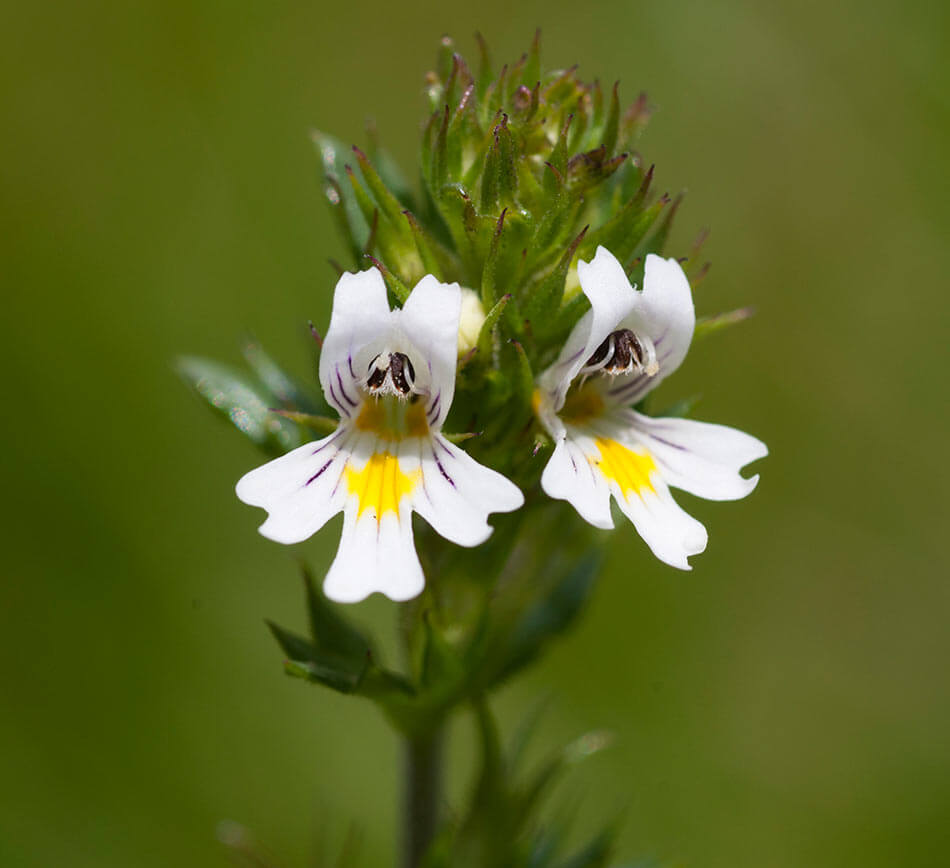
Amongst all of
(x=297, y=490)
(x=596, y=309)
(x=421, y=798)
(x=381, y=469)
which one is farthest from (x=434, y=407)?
(x=421, y=798)

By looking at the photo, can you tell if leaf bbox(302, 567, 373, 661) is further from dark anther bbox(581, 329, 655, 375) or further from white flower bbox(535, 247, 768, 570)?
dark anther bbox(581, 329, 655, 375)

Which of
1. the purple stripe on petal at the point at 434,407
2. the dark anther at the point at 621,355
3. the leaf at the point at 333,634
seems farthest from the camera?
the leaf at the point at 333,634

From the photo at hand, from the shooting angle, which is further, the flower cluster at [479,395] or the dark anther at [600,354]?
the dark anther at [600,354]

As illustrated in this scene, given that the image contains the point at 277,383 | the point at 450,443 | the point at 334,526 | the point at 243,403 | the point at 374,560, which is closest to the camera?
the point at 374,560

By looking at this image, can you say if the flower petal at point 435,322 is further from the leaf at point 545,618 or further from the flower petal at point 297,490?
the leaf at point 545,618

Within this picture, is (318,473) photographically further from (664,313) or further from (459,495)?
(664,313)

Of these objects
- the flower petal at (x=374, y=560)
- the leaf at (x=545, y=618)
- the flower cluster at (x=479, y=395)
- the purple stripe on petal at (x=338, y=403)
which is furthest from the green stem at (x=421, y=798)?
the purple stripe on petal at (x=338, y=403)

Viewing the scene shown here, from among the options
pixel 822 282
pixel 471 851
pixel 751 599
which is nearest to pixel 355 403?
pixel 471 851
